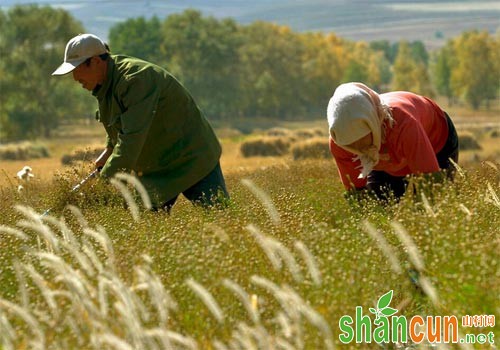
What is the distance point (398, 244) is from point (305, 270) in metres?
1.10

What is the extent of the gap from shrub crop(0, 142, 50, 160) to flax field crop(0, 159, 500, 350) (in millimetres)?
51899

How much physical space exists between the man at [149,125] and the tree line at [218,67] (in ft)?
248

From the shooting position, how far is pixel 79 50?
23.7ft

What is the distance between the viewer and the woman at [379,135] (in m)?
6.27

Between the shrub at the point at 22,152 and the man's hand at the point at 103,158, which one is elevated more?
the man's hand at the point at 103,158

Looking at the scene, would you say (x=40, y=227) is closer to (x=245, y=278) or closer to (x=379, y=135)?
(x=245, y=278)

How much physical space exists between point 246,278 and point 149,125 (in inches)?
105

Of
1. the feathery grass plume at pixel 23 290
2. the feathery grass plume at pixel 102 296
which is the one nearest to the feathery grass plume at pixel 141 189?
the feathery grass plume at pixel 23 290

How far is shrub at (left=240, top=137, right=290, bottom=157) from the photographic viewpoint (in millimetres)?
47406

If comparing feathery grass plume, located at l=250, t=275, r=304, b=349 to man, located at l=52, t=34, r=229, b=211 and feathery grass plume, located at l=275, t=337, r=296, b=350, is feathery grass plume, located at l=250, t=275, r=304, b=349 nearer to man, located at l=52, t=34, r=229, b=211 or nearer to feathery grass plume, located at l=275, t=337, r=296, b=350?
feathery grass plume, located at l=275, t=337, r=296, b=350

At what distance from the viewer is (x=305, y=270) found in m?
4.86

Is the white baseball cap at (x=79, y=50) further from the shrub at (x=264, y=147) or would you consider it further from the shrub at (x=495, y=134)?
the shrub at (x=495, y=134)

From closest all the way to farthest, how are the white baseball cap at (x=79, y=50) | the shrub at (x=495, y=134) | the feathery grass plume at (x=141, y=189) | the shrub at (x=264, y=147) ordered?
1. the feathery grass plume at (x=141, y=189)
2. the white baseball cap at (x=79, y=50)
3. the shrub at (x=264, y=147)
4. the shrub at (x=495, y=134)

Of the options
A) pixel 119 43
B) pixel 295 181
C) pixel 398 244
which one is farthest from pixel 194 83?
pixel 398 244
